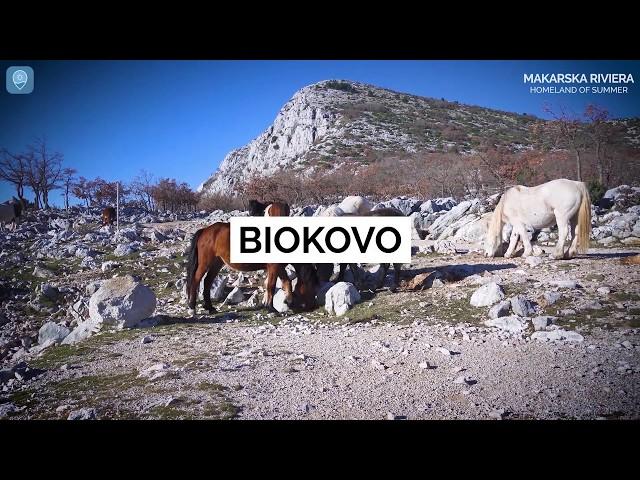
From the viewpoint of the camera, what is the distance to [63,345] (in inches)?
172

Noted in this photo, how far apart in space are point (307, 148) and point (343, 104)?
92 cm

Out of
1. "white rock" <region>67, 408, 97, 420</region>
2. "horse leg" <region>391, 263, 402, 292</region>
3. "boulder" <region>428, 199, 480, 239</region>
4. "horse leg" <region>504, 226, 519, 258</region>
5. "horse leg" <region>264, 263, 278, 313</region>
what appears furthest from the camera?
"boulder" <region>428, 199, 480, 239</region>

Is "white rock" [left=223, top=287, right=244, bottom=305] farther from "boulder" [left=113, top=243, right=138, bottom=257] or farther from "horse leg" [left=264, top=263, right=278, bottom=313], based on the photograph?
"boulder" [left=113, top=243, right=138, bottom=257]

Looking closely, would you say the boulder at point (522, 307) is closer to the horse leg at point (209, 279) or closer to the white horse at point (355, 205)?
the white horse at point (355, 205)

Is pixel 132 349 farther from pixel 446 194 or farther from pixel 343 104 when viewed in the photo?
pixel 446 194

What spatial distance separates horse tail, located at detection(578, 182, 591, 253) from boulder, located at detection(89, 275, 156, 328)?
246 inches

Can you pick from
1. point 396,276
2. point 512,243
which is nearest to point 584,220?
point 512,243

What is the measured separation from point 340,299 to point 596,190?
388 cm

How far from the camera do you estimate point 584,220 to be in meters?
5.41

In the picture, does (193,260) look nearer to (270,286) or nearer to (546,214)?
(270,286)

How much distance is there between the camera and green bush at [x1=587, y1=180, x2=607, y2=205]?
493 cm

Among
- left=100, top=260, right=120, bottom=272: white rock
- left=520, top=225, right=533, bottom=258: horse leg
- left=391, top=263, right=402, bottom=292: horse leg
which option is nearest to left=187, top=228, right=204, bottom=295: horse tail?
left=100, top=260, right=120, bottom=272: white rock

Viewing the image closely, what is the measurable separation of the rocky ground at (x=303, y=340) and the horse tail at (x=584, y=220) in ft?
0.54
